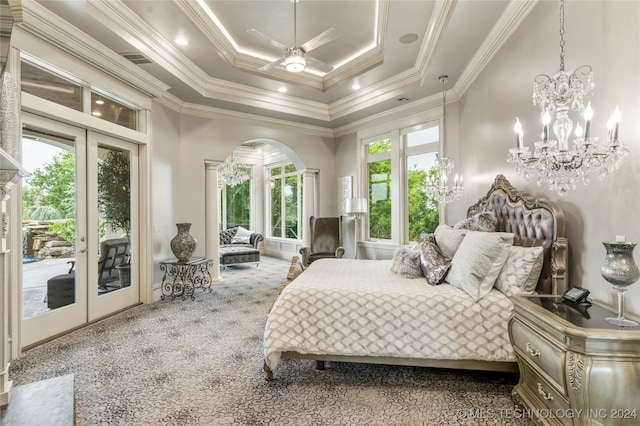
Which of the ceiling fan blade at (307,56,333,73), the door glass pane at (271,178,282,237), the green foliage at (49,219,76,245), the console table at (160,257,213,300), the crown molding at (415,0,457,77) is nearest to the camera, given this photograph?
the crown molding at (415,0,457,77)

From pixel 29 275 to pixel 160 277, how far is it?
1851mm

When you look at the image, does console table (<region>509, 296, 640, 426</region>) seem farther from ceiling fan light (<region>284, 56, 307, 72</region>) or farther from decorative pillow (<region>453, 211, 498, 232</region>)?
ceiling fan light (<region>284, 56, 307, 72</region>)

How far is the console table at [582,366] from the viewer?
143 centimetres

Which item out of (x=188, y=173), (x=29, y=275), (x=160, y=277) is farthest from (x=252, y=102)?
(x=29, y=275)

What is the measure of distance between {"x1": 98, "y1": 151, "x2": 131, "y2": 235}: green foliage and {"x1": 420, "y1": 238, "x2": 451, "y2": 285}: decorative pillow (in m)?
3.81

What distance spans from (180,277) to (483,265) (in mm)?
4189

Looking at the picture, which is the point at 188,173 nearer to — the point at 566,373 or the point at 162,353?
the point at 162,353

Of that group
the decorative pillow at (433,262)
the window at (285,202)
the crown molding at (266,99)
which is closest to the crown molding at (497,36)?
the decorative pillow at (433,262)

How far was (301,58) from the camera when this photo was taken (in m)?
3.26

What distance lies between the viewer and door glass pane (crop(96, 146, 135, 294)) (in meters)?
3.95

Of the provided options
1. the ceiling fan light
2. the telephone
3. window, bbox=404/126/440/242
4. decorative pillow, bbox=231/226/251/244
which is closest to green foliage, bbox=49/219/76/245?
the ceiling fan light

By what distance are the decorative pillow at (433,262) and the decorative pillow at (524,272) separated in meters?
0.48

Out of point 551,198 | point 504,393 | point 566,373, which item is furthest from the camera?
point 551,198

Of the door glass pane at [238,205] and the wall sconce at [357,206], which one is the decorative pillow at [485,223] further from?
the door glass pane at [238,205]
